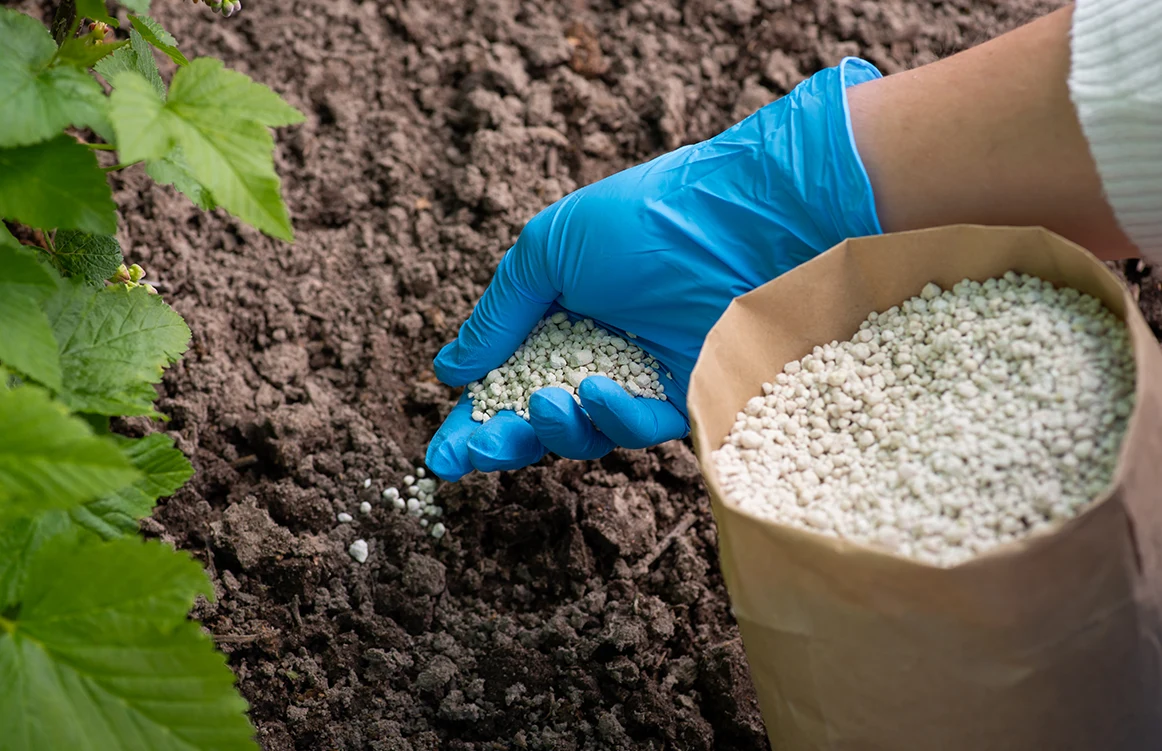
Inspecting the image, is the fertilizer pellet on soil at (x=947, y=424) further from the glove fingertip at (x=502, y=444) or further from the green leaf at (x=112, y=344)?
the green leaf at (x=112, y=344)

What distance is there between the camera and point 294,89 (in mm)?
2092

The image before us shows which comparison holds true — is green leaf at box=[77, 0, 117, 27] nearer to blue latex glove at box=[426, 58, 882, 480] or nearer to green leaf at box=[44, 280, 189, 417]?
green leaf at box=[44, 280, 189, 417]

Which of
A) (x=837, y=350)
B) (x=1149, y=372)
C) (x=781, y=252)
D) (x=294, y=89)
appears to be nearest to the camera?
(x=1149, y=372)

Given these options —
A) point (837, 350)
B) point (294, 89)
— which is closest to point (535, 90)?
point (294, 89)

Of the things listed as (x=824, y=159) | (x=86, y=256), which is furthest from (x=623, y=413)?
(x=86, y=256)

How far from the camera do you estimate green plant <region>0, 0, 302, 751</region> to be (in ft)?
2.67

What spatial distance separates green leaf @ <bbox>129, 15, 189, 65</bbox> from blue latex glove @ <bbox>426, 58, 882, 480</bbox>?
0.63 metres

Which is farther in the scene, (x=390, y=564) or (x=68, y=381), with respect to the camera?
(x=390, y=564)

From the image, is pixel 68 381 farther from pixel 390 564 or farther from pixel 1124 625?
pixel 1124 625

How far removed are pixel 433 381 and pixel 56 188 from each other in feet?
Answer: 3.12

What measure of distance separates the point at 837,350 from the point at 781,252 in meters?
0.27

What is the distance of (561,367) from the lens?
1554mm

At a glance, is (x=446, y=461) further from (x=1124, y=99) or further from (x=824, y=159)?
(x=1124, y=99)

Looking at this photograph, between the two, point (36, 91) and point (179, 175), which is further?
point (179, 175)
